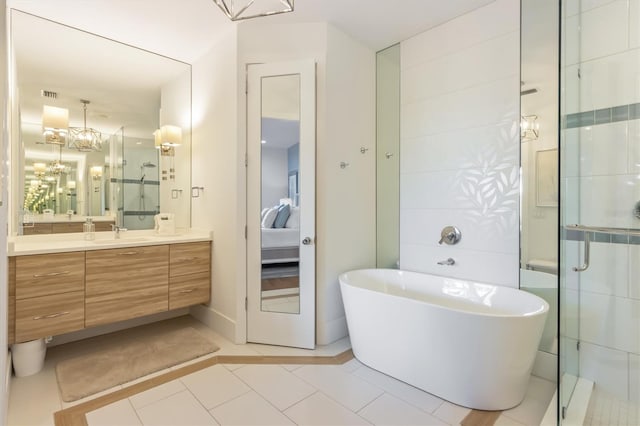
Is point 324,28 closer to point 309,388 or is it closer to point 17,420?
point 309,388

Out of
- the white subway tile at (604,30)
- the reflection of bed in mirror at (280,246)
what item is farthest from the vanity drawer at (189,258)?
the white subway tile at (604,30)

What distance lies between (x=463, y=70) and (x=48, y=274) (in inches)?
133

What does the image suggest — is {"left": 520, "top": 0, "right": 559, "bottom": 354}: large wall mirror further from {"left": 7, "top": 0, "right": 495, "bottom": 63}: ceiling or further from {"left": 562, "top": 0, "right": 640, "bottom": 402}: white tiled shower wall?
{"left": 7, "top": 0, "right": 495, "bottom": 63}: ceiling

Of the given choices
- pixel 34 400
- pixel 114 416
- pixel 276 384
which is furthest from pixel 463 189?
pixel 34 400

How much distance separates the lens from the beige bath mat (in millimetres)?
1983

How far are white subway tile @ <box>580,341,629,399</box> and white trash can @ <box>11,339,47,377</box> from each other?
3.50 m

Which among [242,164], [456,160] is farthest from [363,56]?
[242,164]

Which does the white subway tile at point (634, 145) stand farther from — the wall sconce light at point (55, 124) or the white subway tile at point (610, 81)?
the wall sconce light at point (55, 124)

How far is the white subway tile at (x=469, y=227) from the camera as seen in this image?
2232 mm

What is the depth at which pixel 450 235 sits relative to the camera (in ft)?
8.29

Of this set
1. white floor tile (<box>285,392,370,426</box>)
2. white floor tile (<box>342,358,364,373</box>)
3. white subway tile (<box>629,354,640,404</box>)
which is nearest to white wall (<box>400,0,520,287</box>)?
white subway tile (<box>629,354,640,404</box>)

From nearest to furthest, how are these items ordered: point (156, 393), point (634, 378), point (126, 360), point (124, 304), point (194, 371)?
point (634, 378) → point (156, 393) → point (194, 371) → point (126, 360) → point (124, 304)

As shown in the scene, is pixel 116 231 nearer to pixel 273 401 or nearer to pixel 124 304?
pixel 124 304

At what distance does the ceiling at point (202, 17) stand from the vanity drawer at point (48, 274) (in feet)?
6.09
